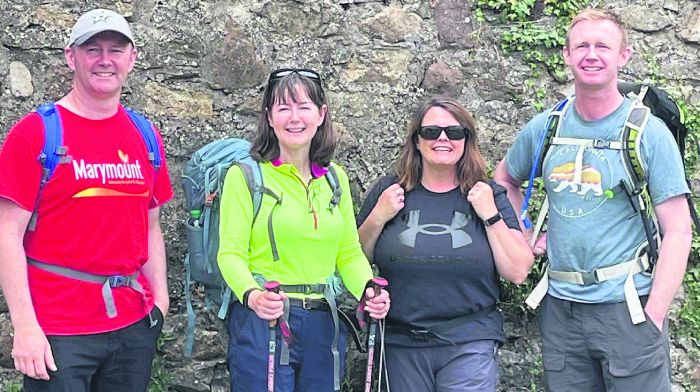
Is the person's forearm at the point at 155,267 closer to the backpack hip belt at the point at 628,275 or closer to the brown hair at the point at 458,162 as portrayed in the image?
the brown hair at the point at 458,162

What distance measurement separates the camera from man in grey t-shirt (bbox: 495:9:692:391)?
337 cm

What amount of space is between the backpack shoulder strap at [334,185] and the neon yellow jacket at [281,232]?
2cm

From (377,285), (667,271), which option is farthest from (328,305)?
(667,271)

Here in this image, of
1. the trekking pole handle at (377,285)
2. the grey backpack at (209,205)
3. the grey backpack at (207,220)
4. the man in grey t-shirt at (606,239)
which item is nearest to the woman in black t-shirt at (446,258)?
the trekking pole handle at (377,285)

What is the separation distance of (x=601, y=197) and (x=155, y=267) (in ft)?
5.82

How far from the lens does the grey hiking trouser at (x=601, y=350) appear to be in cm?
339

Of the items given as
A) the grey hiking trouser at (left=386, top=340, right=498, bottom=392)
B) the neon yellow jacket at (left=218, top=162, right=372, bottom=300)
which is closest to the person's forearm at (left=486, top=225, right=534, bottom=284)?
the grey hiking trouser at (left=386, top=340, right=498, bottom=392)

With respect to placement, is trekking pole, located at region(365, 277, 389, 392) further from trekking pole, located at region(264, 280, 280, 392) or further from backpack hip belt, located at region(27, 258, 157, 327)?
backpack hip belt, located at region(27, 258, 157, 327)

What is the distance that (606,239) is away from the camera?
3.43 metres

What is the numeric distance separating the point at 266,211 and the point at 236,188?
143 millimetres

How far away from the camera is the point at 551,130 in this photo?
361cm

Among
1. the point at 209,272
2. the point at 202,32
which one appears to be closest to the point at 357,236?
the point at 209,272

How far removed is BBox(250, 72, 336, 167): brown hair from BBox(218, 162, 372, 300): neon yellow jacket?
82 mm

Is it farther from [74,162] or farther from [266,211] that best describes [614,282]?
[74,162]
